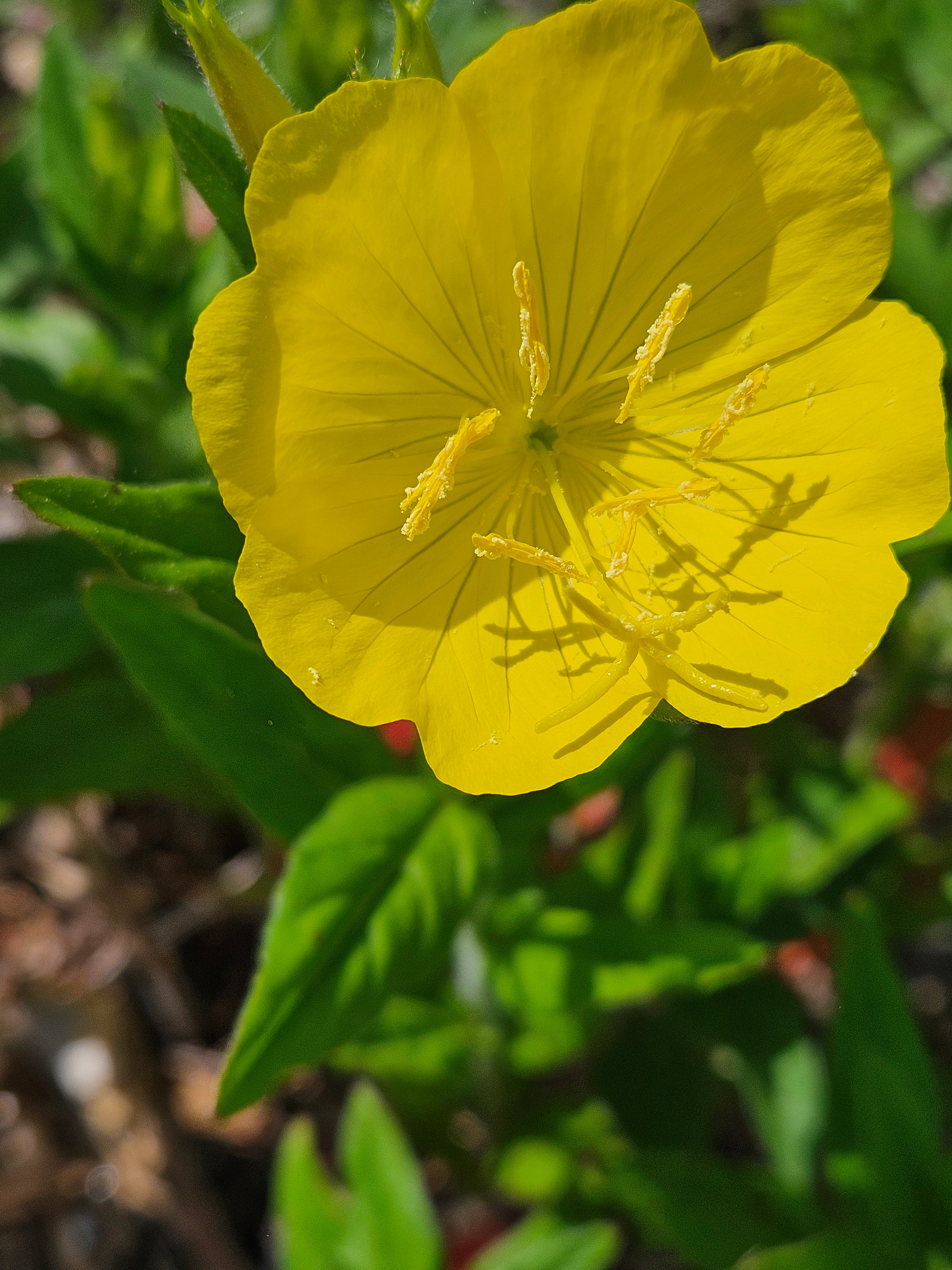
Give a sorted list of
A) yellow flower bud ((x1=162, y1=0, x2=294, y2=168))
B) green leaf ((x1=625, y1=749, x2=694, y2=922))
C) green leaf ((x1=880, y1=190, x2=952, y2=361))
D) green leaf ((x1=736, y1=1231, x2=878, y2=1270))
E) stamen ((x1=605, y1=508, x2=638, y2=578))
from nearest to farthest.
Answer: yellow flower bud ((x1=162, y1=0, x2=294, y2=168)) → stamen ((x1=605, y1=508, x2=638, y2=578)) → green leaf ((x1=736, y1=1231, x2=878, y2=1270)) → green leaf ((x1=625, y1=749, x2=694, y2=922)) → green leaf ((x1=880, y1=190, x2=952, y2=361))

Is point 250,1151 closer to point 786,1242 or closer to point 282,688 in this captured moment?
point 786,1242

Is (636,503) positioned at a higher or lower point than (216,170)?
lower

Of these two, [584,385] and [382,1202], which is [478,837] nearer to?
[584,385]

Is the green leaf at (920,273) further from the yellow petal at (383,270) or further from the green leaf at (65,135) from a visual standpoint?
the green leaf at (65,135)

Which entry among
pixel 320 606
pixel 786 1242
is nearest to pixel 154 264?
pixel 320 606

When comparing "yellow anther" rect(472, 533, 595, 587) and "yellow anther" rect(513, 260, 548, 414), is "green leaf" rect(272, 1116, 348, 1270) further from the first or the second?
"yellow anther" rect(513, 260, 548, 414)

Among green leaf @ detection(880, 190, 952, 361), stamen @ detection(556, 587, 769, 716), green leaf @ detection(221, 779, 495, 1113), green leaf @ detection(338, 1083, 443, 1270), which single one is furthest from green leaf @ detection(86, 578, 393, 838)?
green leaf @ detection(880, 190, 952, 361)

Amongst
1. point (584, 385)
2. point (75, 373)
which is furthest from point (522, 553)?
point (75, 373)
